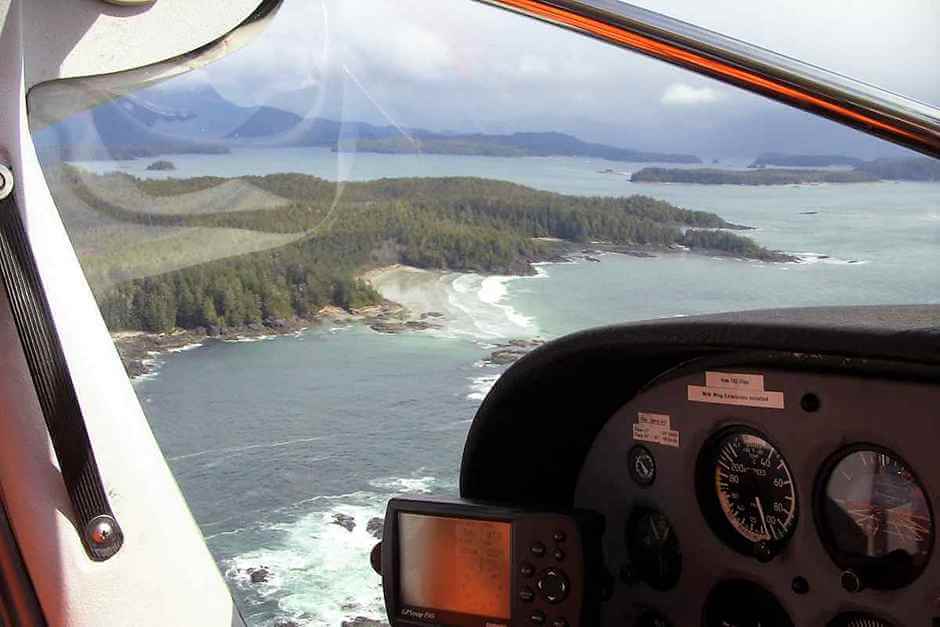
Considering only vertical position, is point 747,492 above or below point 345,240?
below

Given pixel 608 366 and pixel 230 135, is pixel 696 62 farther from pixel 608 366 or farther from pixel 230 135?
pixel 230 135

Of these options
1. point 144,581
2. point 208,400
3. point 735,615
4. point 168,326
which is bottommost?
point 735,615

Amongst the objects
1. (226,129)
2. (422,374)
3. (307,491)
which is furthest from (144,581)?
(226,129)

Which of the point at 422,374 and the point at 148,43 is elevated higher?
the point at 148,43

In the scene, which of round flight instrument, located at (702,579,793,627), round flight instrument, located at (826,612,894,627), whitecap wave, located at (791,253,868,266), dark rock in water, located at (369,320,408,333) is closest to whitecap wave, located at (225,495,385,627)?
dark rock in water, located at (369,320,408,333)

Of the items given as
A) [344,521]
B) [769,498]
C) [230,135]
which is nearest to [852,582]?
[769,498]

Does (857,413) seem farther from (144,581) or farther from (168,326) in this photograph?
(168,326)
